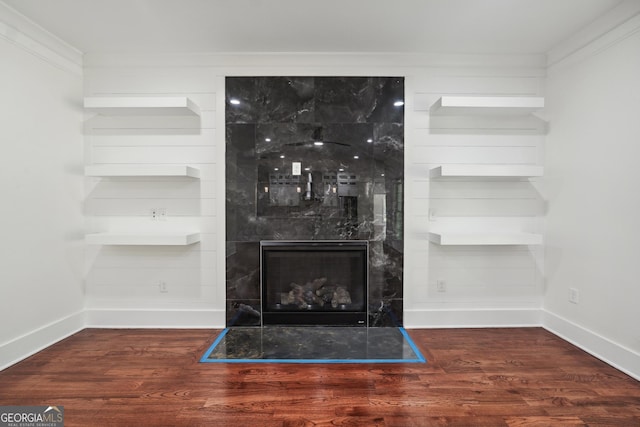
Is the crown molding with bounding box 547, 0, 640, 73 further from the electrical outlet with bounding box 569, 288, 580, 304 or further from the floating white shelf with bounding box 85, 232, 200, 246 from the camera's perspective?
the floating white shelf with bounding box 85, 232, 200, 246

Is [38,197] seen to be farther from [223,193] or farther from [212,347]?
[212,347]

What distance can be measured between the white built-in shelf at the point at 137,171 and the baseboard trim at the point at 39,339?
1334mm

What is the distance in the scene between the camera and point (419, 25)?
2.57 meters

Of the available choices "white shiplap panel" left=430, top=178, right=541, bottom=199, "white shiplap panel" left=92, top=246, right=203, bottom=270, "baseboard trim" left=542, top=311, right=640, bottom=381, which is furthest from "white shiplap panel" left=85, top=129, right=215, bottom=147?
"baseboard trim" left=542, top=311, right=640, bottom=381

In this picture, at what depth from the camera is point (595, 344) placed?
254 cm

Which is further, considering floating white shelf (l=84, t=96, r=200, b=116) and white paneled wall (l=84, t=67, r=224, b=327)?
white paneled wall (l=84, t=67, r=224, b=327)

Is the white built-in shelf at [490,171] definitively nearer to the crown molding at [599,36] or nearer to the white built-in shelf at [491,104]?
A: the white built-in shelf at [491,104]

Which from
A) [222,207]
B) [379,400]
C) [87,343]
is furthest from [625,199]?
[87,343]

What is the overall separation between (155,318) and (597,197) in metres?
3.99

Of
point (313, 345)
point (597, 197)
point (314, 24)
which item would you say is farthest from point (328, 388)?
point (314, 24)

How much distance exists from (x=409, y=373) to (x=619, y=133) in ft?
7.64

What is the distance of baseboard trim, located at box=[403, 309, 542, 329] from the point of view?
10.3ft

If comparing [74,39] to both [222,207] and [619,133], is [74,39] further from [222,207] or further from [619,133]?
[619,133]

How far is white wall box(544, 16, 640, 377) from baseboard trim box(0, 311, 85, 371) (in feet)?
14.5
